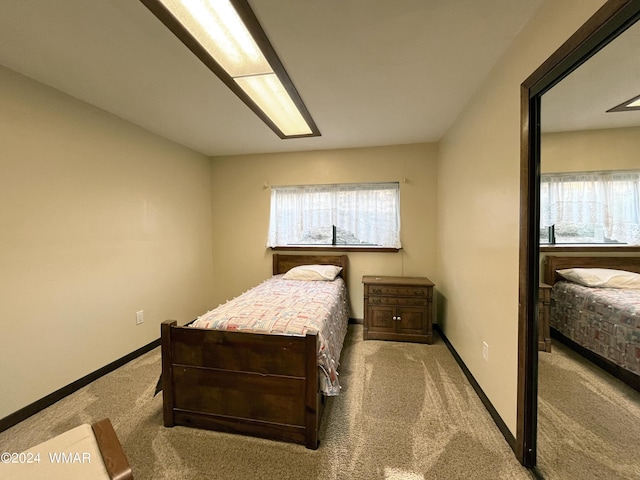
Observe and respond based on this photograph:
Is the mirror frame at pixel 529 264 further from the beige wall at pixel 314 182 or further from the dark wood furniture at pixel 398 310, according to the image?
the beige wall at pixel 314 182

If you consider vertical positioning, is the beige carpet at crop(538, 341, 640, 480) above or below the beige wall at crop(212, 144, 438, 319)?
below

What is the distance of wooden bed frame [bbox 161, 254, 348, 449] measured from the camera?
147 cm

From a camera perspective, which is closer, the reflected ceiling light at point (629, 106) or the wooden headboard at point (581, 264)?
the reflected ceiling light at point (629, 106)

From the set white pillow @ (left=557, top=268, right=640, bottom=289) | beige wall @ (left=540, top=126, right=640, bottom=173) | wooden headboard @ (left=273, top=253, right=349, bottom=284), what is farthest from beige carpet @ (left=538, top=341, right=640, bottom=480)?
wooden headboard @ (left=273, top=253, right=349, bottom=284)

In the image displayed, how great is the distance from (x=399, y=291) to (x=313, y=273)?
103cm

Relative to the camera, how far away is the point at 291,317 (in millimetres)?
1802

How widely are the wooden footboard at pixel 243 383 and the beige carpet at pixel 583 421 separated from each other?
1.20 m

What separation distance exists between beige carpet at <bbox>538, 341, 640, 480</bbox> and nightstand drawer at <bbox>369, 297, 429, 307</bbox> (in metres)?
1.51

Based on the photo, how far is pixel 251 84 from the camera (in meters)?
1.93

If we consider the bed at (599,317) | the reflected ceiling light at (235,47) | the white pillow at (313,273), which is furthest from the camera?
the white pillow at (313,273)

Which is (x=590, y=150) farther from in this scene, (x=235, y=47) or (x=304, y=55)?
(x=235, y=47)

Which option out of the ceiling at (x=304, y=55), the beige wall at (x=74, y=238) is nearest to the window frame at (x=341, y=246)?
the ceiling at (x=304, y=55)

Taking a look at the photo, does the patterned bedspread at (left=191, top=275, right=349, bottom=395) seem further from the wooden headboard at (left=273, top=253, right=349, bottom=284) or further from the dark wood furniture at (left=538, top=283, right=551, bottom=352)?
the dark wood furniture at (left=538, top=283, right=551, bottom=352)

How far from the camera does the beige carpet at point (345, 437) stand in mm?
1328
